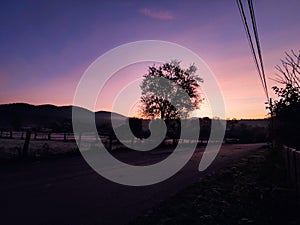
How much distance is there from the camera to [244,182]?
10.0m

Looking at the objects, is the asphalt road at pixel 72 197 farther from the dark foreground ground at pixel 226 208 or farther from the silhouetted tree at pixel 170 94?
the silhouetted tree at pixel 170 94

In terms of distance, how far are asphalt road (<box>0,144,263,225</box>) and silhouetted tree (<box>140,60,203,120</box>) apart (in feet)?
97.7

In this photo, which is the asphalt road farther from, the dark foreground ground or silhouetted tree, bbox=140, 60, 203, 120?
silhouetted tree, bbox=140, 60, 203, 120

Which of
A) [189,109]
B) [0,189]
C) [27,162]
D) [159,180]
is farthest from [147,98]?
[0,189]

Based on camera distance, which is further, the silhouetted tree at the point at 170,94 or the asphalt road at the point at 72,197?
the silhouetted tree at the point at 170,94

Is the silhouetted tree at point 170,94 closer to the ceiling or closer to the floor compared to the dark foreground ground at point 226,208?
closer to the ceiling

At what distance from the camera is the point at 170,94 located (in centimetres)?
4122

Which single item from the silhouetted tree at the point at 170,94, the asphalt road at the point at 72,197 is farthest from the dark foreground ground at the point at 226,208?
the silhouetted tree at the point at 170,94

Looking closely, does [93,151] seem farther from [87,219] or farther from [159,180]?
[87,219]

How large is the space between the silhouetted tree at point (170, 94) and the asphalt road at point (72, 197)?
97.7ft

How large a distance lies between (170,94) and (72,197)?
34.6 m

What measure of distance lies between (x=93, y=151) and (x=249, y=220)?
1538 cm

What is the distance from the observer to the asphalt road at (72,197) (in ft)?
18.3

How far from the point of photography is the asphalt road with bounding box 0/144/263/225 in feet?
18.3
